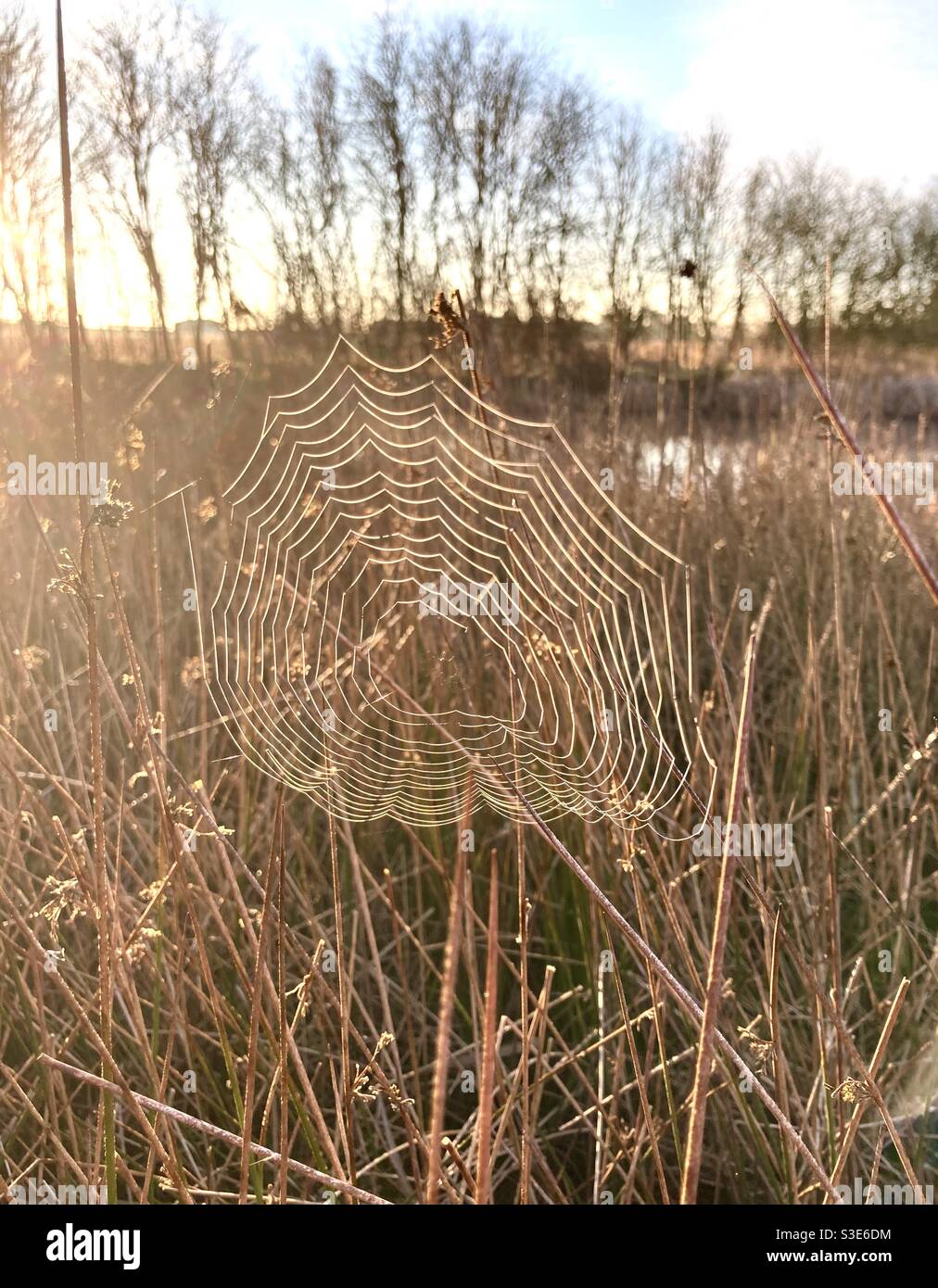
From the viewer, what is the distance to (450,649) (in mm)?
1548

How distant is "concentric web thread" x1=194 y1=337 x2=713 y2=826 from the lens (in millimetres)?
1352

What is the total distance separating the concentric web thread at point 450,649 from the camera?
1352 millimetres

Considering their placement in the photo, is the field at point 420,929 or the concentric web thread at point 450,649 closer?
the field at point 420,929

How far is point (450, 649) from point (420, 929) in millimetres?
466

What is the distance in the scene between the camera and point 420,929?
160 centimetres

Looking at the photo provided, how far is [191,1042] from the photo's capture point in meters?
1.24

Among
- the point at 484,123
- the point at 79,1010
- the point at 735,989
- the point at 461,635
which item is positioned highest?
the point at 484,123

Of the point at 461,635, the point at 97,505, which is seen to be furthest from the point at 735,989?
the point at 97,505

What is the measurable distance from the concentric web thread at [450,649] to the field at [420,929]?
0.18 feet

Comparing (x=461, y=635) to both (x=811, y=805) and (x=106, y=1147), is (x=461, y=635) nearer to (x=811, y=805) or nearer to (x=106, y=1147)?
(x=811, y=805)

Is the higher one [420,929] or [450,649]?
[450,649]

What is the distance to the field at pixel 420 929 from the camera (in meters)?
0.87

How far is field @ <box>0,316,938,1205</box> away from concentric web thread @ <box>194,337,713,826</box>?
55mm
